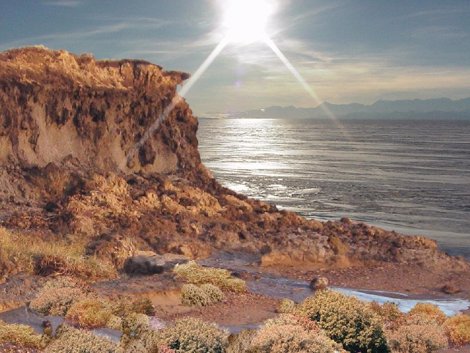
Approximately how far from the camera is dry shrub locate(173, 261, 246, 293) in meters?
19.7

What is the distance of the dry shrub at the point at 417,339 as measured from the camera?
1493 centimetres

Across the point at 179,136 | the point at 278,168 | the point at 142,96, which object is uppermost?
the point at 142,96

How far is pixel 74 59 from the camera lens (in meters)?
31.9

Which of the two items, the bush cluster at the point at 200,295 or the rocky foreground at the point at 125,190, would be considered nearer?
the bush cluster at the point at 200,295

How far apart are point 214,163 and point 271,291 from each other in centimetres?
6065

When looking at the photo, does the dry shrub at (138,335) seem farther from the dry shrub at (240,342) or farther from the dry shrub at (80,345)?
the dry shrub at (240,342)

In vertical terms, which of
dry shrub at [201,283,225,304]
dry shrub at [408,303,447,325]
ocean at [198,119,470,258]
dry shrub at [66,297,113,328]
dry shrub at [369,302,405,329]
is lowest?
ocean at [198,119,470,258]

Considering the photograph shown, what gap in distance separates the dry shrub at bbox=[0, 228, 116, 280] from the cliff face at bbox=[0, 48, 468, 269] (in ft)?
2.50

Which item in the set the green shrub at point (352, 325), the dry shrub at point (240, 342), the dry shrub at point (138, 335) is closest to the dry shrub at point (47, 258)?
the dry shrub at point (138, 335)

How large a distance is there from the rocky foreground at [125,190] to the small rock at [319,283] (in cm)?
299

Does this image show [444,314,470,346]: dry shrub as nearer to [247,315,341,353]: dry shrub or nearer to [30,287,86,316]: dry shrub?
[247,315,341,353]: dry shrub

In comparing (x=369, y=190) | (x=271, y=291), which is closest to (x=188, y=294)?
(x=271, y=291)

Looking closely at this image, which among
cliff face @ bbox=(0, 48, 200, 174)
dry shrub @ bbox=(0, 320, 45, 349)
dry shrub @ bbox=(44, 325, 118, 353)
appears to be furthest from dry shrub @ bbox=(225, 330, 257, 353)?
cliff face @ bbox=(0, 48, 200, 174)

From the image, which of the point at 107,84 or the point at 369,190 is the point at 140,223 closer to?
the point at 107,84
